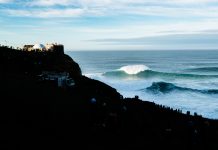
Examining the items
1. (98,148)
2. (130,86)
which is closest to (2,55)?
(98,148)

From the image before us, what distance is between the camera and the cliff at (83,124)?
1742 centimetres

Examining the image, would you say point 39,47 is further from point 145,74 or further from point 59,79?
point 145,74

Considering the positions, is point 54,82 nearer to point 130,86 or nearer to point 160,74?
point 130,86

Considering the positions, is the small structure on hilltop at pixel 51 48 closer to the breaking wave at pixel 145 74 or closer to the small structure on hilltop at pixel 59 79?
the small structure on hilltop at pixel 59 79

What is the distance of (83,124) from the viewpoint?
786 inches

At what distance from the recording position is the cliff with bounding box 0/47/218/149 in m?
17.4

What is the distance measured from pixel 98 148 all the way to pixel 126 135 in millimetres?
2749

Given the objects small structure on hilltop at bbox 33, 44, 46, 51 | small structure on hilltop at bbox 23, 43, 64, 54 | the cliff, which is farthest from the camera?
small structure on hilltop at bbox 33, 44, 46, 51

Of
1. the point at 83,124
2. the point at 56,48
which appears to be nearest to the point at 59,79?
the point at 83,124

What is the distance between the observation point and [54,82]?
106 ft

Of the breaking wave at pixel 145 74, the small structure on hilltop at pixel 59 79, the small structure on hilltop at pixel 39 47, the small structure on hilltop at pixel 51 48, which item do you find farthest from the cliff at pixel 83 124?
the breaking wave at pixel 145 74

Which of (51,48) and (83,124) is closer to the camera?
(83,124)

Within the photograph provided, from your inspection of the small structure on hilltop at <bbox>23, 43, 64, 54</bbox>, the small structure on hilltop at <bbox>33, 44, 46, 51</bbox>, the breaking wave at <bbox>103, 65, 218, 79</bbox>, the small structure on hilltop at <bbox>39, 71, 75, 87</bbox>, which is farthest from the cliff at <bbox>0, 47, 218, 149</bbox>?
the breaking wave at <bbox>103, 65, 218, 79</bbox>

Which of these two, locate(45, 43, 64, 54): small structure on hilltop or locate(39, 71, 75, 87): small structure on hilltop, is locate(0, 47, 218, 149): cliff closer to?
locate(39, 71, 75, 87): small structure on hilltop
